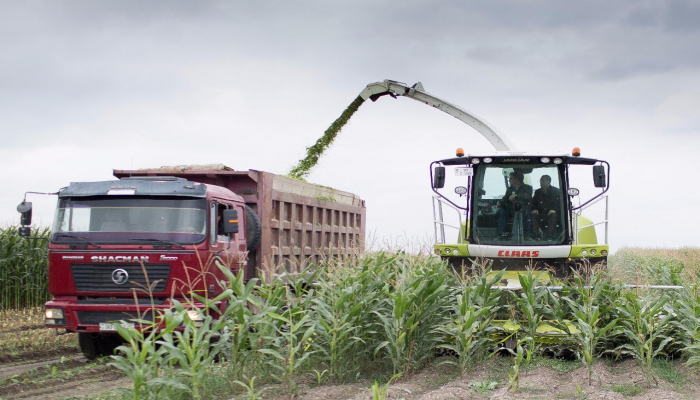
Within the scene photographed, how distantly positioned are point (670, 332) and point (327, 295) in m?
4.53

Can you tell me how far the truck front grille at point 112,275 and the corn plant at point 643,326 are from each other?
6008mm

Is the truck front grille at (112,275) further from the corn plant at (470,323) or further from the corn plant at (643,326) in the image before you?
the corn plant at (643,326)

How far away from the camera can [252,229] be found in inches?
472

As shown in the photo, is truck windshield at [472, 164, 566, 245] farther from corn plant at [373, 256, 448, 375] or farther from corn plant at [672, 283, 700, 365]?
corn plant at [373, 256, 448, 375]

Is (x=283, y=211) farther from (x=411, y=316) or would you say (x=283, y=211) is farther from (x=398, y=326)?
(x=398, y=326)

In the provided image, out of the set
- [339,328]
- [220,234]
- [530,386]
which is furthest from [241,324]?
[220,234]

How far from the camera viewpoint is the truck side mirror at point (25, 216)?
10930 mm

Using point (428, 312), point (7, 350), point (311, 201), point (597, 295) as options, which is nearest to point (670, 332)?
point (597, 295)

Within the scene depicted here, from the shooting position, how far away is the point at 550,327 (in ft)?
30.4

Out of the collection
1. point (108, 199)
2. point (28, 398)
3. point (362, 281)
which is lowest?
point (28, 398)

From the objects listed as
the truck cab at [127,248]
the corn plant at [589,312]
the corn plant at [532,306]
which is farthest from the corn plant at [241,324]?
the corn plant at [589,312]

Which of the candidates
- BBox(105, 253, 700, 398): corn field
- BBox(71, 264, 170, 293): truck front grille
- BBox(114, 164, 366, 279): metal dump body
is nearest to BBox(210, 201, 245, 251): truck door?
BBox(114, 164, 366, 279): metal dump body

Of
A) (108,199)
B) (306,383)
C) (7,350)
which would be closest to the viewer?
(306,383)

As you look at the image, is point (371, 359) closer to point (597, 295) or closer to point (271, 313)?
point (271, 313)
